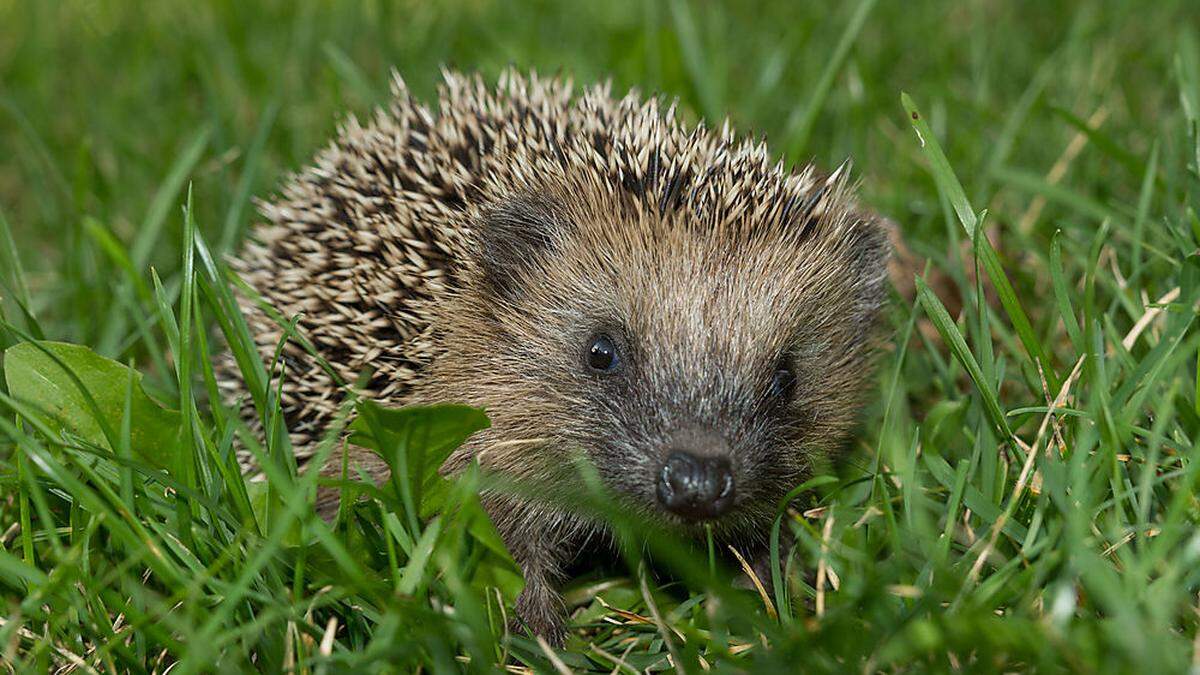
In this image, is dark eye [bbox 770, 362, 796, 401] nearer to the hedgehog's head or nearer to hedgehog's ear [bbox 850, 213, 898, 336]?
the hedgehog's head

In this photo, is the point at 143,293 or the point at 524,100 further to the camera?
the point at 524,100

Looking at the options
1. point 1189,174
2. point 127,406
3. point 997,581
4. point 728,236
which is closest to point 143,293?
point 127,406

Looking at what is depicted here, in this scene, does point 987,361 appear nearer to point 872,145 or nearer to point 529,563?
point 529,563

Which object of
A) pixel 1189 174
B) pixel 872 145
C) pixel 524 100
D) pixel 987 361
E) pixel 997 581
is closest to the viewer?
pixel 997 581

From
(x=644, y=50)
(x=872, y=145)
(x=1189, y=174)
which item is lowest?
(x=1189, y=174)

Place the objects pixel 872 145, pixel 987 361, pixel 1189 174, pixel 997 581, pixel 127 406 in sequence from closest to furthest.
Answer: pixel 997 581
pixel 127 406
pixel 987 361
pixel 1189 174
pixel 872 145

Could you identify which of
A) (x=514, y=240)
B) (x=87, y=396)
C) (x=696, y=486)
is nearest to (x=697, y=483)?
(x=696, y=486)

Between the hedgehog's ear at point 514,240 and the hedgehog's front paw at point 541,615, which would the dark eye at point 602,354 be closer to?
the hedgehog's ear at point 514,240

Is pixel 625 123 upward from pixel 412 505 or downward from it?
upward

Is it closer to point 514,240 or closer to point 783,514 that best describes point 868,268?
point 783,514
